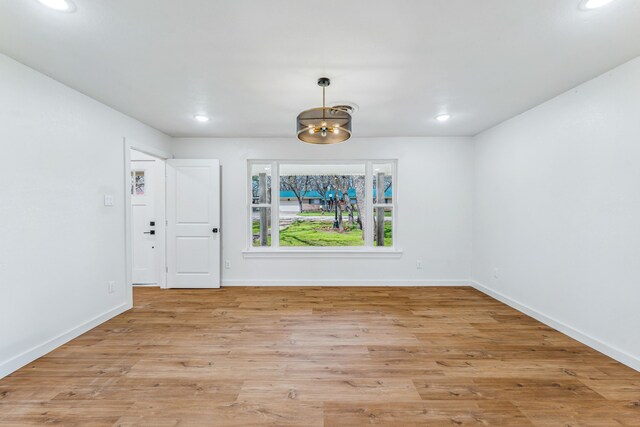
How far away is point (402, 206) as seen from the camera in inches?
178

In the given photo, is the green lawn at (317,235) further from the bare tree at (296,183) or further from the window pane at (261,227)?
the bare tree at (296,183)

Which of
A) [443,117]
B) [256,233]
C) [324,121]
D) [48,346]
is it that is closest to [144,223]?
[256,233]

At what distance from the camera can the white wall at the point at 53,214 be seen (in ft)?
6.98

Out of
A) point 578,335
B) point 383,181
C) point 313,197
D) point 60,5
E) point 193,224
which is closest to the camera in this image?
point 60,5

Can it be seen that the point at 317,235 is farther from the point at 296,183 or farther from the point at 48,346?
the point at 48,346

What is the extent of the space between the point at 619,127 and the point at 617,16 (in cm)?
110

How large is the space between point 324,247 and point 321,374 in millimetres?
2659

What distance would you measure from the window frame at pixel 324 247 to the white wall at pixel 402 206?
0.09 meters

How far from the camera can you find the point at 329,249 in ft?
15.3

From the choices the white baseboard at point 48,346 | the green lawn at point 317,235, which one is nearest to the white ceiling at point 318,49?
the green lawn at point 317,235

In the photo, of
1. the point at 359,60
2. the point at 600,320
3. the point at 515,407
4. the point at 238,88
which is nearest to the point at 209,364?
the point at 515,407

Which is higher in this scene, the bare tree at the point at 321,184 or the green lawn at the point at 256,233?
the bare tree at the point at 321,184

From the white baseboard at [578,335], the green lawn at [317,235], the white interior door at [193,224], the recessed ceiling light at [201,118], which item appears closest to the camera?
the white baseboard at [578,335]

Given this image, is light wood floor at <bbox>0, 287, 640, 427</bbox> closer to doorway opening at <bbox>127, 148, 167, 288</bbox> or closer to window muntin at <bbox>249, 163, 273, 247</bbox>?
doorway opening at <bbox>127, 148, 167, 288</bbox>
